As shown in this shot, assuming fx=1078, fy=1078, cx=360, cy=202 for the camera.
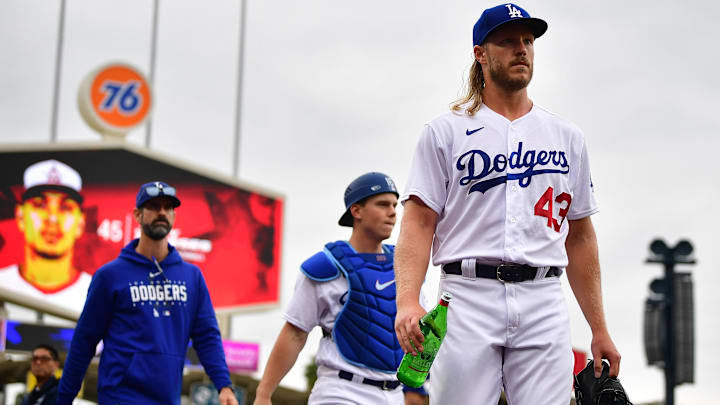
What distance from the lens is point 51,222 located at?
30734 mm

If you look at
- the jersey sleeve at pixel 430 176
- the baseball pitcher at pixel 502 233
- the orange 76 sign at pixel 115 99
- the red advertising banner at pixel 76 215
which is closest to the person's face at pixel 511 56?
the baseball pitcher at pixel 502 233

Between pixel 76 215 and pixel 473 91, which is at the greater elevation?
pixel 76 215

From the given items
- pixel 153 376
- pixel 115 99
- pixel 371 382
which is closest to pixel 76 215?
pixel 115 99

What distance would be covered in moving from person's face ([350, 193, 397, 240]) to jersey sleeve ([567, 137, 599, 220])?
249cm

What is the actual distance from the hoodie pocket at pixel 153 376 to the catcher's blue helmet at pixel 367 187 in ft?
4.92

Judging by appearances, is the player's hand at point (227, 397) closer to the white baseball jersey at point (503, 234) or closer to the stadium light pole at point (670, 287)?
the white baseball jersey at point (503, 234)

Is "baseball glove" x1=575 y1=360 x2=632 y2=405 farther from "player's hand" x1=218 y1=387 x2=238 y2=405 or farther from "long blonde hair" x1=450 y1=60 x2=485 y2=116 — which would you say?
"player's hand" x1=218 y1=387 x2=238 y2=405

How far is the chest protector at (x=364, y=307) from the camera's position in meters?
6.25

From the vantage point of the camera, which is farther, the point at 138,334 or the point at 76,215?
the point at 76,215

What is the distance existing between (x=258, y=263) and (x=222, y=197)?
2.86m

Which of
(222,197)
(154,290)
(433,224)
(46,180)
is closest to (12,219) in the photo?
(46,180)

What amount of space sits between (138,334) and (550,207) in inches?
118

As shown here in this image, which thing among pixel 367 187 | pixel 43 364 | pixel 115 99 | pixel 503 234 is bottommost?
pixel 43 364

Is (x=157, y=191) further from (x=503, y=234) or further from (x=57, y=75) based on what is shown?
(x=57, y=75)
